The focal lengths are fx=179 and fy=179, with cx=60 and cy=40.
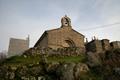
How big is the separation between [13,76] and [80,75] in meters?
8.46

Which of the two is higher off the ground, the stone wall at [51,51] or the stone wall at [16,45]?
the stone wall at [16,45]

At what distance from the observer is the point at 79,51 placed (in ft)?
104

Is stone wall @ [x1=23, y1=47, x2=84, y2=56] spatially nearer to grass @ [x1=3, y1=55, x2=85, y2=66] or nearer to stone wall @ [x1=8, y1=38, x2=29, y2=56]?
grass @ [x1=3, y1=55, x2=85, y2=66]

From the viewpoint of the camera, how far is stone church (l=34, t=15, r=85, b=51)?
38.4 metres

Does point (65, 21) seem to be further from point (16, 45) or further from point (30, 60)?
point (16, 45)

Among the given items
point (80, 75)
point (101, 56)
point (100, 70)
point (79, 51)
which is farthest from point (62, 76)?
point (79, 51)

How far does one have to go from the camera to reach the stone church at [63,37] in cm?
3841

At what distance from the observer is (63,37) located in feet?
131

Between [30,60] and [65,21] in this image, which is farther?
[65,21]

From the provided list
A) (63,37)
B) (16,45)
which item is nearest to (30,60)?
(63,37)

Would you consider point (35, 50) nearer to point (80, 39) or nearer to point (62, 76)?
point (62, 76)

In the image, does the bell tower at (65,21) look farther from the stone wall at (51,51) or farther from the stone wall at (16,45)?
the stone wall at (16,45)

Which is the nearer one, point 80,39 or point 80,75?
point 80,75

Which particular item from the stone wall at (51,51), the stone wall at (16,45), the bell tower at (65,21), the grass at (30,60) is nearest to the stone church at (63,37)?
the bell tower at (65,21)
